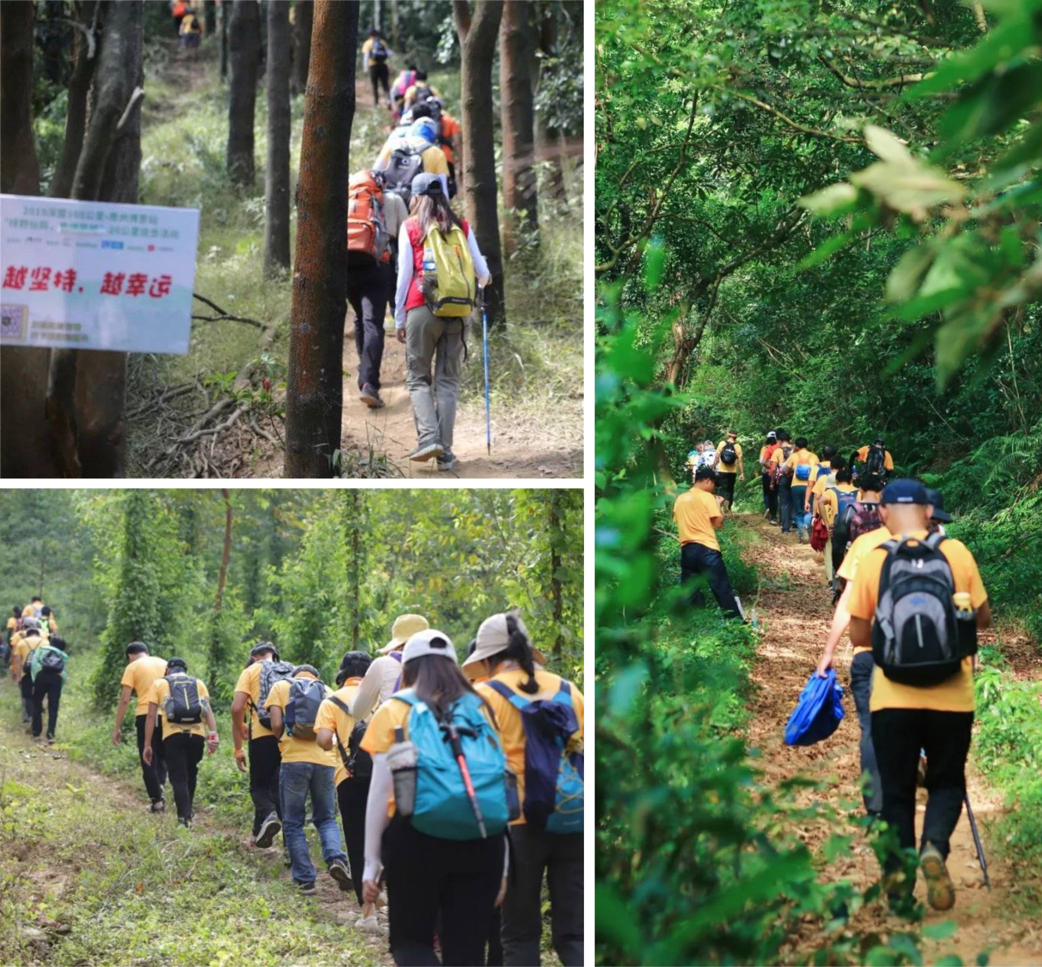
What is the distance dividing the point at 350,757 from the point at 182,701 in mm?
2727

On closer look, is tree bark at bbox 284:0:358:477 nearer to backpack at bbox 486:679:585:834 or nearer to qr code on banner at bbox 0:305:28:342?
qr code on banner at bbox 0:305:28:342

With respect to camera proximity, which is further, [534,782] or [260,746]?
[260,746]

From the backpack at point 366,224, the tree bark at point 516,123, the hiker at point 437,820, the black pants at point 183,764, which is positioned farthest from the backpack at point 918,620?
the tree bark at point 516,123

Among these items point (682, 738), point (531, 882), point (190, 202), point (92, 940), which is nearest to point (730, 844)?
point (682, 738)

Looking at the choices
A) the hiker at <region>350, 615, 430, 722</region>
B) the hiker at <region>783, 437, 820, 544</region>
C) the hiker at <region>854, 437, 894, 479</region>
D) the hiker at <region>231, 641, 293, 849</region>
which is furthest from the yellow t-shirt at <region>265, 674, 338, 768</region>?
the hiker at <region>783, 437, 820, 544</region>

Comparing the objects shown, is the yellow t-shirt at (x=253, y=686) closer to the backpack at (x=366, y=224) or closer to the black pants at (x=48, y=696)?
the backpack at (x=366, y=224)

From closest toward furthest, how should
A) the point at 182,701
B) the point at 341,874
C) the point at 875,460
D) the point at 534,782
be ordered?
the point at 534,782 < the point at 341,874 < the point at 182,701 < the point at 875,460

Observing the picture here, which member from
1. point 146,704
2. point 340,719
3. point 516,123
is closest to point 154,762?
point 146,704

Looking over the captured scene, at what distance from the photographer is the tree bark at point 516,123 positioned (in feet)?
46.4

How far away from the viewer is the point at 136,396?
10.2m

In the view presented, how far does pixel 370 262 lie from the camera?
32.7 feet

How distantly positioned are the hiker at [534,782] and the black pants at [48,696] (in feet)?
28.7

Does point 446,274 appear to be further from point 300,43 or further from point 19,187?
point 300,43

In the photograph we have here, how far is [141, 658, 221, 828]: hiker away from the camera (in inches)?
371
